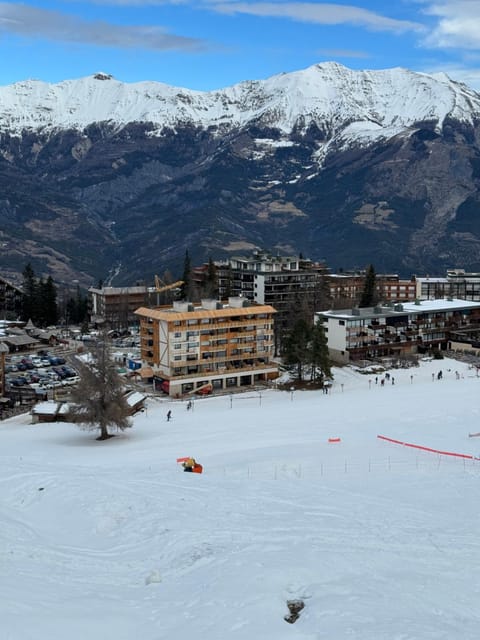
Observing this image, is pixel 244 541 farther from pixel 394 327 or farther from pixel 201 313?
pixel 394 327

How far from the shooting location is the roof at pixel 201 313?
6506 cm

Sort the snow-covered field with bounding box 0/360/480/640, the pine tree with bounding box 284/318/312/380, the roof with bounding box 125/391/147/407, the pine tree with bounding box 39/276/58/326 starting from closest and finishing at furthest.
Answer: the snow-covered field with bounding box 0/360/480/640, the roof with bounding box 125/391/147/407, the pine tree with bounding box 284/318/312/380, the pine tree with bounding box 39/276/58/326

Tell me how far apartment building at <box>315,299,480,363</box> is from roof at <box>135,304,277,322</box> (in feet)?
38.8

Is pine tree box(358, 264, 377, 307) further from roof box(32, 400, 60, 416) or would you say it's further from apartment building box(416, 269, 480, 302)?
roof box(32, 400, 60, 416)

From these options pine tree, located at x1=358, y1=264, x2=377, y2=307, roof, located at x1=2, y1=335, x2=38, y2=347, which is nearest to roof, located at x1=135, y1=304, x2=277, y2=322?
roof, located at x1=2, y1=335, x2=38, y2=347

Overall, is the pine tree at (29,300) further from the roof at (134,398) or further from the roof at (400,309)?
the roof at (134,398)

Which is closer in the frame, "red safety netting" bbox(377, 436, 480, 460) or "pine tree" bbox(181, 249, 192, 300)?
"red safety netting" bbox(377, 436, 480, 460)

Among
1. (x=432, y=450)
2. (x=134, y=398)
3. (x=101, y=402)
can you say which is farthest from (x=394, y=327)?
(x=432, y=450)

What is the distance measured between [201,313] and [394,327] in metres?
27.8

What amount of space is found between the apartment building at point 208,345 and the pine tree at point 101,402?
1934cm

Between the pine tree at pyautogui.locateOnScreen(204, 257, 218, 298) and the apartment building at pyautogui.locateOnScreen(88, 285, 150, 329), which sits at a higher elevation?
the pine tree at pyautogui.locateOnScreen(204, 257, 218, 298)

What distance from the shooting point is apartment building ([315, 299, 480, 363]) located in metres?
77.7

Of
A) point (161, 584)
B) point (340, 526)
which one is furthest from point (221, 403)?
point (161, 584)

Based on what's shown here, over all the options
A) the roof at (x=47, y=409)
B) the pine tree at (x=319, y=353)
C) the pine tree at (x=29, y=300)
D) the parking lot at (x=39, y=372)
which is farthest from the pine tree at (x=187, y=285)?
the roof at (x=47, y=409)
